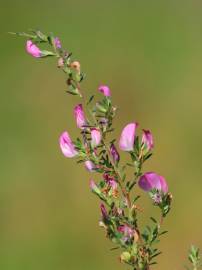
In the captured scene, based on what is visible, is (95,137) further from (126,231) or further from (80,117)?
(126,231)

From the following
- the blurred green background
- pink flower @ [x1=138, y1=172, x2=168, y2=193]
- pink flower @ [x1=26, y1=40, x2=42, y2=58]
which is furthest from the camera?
the blurred green background

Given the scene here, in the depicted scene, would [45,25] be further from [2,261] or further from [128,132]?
[128,132]

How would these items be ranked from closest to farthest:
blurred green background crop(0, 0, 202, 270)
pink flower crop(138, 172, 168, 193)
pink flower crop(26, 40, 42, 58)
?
pink flower crop(138, 172, 168, 193), pink flower crop(26, 40, 42, 58), blurred green background crop(0, 0, 202, 270)

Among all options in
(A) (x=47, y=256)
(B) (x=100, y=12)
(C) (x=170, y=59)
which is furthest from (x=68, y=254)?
(B) (x=100, y=12)

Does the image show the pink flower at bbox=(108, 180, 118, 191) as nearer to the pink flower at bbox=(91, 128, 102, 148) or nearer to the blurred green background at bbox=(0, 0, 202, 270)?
the pink flower at bbox=(91, 128, 102, 148)

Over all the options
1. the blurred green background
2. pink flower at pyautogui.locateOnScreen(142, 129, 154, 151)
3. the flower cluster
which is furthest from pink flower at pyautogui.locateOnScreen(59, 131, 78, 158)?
the blurred green background

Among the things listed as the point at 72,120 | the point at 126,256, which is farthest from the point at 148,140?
the point at 72,120

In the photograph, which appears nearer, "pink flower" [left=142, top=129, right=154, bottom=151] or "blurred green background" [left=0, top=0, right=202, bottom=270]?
"pink flower" [left=142, top=129, right=154, bottom=151]
